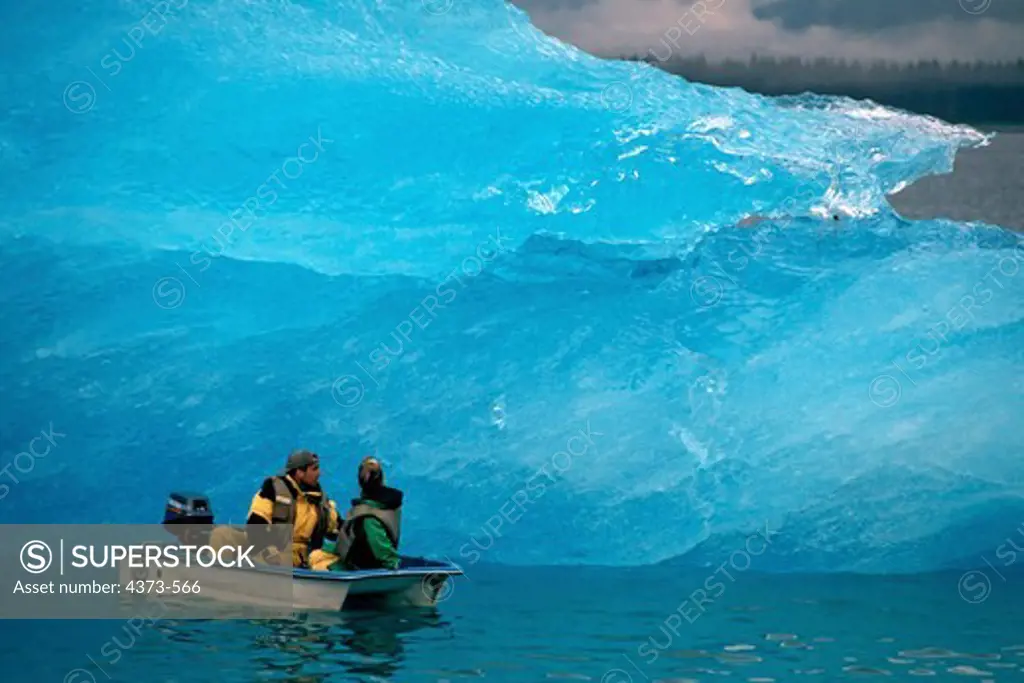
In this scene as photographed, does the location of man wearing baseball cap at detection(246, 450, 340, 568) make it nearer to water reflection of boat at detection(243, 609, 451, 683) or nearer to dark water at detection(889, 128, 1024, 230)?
water reflection of boat at detection(243, 609, 451, 683)

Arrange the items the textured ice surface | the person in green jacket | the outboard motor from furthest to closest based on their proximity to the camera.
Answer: the textured ice surface → the outboard motor → the person in green jacket

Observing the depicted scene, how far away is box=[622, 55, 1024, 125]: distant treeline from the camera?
12.0 m

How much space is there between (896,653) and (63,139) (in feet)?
21.8

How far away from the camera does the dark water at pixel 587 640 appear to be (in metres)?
6.11

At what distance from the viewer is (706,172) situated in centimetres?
1014

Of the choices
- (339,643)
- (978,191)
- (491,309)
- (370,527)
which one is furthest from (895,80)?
(339,643)

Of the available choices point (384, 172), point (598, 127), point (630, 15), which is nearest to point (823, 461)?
point (598, 127)

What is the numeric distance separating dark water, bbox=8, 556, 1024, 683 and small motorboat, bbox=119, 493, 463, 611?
12cm

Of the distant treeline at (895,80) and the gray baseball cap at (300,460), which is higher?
the distant treeline at (895,80)

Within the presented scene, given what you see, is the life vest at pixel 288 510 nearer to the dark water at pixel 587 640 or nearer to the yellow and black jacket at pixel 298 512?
the yellow and black jacket at pixel 298 512

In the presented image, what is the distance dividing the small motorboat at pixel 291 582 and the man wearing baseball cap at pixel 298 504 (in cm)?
13

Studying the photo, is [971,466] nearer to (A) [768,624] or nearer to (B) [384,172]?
(A) [768,624]

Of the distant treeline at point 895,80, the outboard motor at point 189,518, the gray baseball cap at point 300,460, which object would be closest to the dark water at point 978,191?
the distant treeline at point 895,80

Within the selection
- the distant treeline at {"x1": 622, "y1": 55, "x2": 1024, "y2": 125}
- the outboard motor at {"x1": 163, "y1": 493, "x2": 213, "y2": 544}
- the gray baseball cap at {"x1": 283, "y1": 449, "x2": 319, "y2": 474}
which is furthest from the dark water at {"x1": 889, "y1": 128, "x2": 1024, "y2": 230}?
the outboard motor at {"x1": 163, "y1": 493, "x2": 213, "y2": 544}
